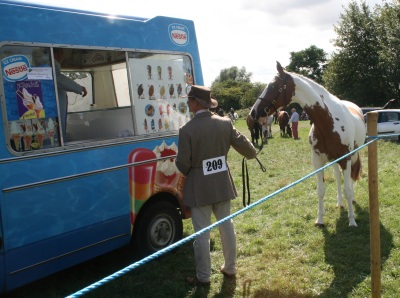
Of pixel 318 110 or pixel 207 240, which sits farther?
pixel 318 110

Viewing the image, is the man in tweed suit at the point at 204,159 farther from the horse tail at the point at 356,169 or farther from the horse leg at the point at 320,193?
the horse tail at the point at 356,169

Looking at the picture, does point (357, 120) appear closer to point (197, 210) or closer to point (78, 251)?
point (197, 210)

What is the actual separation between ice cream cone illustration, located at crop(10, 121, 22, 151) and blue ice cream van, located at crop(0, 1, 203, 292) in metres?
0.01

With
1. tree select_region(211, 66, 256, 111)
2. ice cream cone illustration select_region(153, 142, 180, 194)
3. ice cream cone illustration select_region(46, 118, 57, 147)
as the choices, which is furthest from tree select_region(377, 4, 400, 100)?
tree select_region(211, 66, 256, 111)

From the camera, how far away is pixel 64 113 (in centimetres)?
417

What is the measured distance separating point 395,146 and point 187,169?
13.3 m

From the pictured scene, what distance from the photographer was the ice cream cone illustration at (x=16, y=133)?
3584 millimetres

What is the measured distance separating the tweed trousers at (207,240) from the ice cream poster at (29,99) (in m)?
1.79

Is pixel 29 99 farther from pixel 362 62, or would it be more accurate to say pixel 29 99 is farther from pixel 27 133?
pixel 362 62

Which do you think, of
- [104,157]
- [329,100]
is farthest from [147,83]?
[329,100]

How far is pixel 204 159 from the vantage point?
405 cm

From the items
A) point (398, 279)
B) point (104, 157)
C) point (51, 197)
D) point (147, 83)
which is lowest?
point (398, 279)

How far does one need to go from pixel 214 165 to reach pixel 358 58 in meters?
40.5

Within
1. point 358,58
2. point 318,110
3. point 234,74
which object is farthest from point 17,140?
point 234,74
